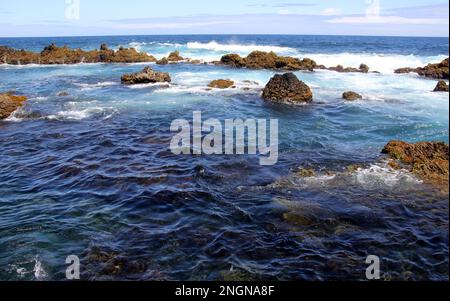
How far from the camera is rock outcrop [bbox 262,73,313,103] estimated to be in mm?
25938

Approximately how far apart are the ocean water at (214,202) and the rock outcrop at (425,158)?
555 millimetres

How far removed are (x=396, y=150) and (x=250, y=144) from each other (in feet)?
18.7

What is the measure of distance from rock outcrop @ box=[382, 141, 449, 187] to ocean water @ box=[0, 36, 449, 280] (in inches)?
21.9

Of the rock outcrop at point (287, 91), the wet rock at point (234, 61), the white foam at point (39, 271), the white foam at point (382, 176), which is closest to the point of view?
the white foam at point (39, 271)

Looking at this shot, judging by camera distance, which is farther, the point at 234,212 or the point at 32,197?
the point at 32,197

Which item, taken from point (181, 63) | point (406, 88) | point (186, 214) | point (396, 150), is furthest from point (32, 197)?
point (181, 63)

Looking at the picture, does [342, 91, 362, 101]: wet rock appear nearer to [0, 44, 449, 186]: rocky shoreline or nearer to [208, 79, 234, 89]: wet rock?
[0, 44, 449, 186]: rocky shoreline

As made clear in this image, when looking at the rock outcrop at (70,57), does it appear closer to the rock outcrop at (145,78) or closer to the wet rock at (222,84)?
the rock outcrop at (145,78)

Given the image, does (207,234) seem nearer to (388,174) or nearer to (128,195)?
(128,195)

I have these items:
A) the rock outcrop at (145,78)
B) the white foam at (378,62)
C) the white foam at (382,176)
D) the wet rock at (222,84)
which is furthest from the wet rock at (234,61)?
the white foam at (382,176)

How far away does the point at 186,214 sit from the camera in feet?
35.6

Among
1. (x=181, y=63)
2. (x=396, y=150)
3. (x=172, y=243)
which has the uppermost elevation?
(x=181, y=63)

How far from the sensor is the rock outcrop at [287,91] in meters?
25.9

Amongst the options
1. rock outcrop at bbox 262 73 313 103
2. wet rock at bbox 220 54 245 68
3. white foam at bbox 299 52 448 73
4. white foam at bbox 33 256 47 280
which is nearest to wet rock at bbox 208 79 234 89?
rock outcrop at bbox 262 73 313 103
